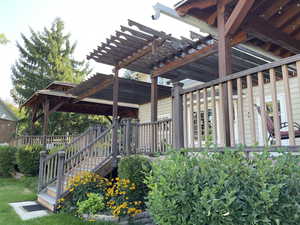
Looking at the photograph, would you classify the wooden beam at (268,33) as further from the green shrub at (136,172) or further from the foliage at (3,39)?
the foliage at (3,39)

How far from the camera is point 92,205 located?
443 cm

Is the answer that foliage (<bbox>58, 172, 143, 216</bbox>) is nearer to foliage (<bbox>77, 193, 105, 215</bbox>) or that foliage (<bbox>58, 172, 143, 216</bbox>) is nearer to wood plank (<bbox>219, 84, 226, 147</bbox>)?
foliage (<bbox>77, 193, 105, 215</bbox>)

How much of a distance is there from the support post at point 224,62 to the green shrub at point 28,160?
8.77 metres

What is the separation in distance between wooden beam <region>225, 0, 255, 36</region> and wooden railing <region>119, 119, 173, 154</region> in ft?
7.94

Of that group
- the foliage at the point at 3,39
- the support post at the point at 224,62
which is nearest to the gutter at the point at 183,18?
the support post at the point at 224,62

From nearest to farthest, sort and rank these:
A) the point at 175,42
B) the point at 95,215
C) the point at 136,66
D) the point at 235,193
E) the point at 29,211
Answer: the point at 235,193 → the point at 95,215 → the point at 29,211 → the point at 175,42 → the point at 136,66

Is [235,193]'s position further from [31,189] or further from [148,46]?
[31,189]

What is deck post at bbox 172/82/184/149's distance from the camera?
3.22m

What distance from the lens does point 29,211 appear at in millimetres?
5012

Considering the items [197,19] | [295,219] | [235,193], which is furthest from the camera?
[197,19]

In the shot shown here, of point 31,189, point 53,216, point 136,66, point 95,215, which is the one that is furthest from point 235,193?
point 31,189

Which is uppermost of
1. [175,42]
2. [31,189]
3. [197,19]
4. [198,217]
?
[175,42]

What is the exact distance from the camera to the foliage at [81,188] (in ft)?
16.3

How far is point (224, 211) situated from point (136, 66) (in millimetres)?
6010
